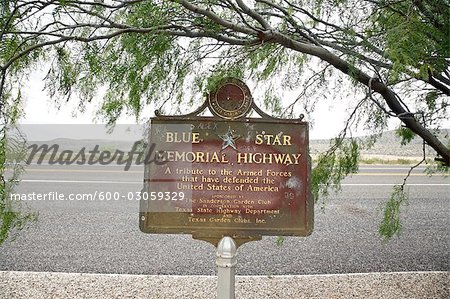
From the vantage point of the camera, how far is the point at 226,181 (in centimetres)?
233

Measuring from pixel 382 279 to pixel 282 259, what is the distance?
1048 millimetres

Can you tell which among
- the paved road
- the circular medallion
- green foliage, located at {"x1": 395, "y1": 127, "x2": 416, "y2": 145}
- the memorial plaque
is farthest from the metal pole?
green foliage, located at {"x1": 395, "y1": 127, "x2": 416, "y2": 145}

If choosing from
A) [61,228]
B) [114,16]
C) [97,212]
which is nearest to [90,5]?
[114,16]

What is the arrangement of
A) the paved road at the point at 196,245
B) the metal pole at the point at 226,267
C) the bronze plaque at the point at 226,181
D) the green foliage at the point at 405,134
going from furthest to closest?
the paved road at the point at 196,245
the green foliage at the point at 405,134
the bronze plaque at the point at 226,181
the metal pole at the point at 226,267

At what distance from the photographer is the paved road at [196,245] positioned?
4.41 meters

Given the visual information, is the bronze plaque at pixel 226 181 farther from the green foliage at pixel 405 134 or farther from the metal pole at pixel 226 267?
the green foliage at pixel 405 134

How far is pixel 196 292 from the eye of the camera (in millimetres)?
3625

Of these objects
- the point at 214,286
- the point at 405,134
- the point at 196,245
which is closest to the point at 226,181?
the point at 214,286

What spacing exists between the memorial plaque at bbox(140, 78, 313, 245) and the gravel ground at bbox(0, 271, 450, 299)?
1434mm

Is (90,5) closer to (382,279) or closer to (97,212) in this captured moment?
(382,279)

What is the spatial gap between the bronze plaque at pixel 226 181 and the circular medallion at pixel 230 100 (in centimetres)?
5

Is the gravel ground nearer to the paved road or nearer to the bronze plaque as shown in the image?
the paved road

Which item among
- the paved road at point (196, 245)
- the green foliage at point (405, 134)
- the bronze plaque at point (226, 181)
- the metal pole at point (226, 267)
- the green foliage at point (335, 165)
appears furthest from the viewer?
the paved road at point (196, 245)

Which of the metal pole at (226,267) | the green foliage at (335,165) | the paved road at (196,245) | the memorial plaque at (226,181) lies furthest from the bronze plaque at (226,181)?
the paved road at (196,245)
